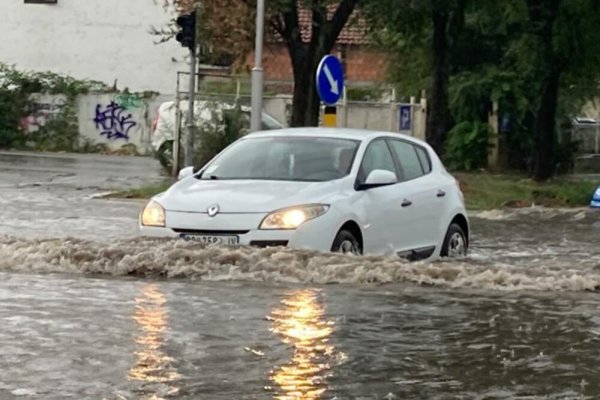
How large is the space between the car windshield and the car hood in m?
0.32

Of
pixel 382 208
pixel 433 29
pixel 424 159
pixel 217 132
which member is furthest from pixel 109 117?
pixel 382 208

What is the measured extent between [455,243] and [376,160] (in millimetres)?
1609

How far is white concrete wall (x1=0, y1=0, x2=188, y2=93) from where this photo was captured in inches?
2079

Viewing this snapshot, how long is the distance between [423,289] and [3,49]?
144 feet

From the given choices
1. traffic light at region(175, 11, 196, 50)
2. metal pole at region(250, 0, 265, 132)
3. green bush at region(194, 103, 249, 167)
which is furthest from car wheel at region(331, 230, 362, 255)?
green bush at region(194, 103, 249, 167)

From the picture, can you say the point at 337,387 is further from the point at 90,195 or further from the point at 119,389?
the point at 90,195

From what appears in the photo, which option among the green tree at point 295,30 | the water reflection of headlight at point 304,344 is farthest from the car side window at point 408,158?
the green tree at point 295,30

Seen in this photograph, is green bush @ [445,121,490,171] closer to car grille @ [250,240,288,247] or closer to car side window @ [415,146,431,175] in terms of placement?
car side window @ [415,146,431,175]

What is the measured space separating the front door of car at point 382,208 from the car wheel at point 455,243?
3.05ft

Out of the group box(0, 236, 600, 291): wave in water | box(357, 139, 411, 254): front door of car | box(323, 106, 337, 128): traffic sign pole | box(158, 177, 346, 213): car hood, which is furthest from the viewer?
box(323, 106, 337, 128): traffic sign pole

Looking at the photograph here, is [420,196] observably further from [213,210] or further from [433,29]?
[433,29]

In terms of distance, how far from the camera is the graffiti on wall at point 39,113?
147ft

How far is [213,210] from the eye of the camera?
1295cm

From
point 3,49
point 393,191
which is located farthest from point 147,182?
point 3,49
